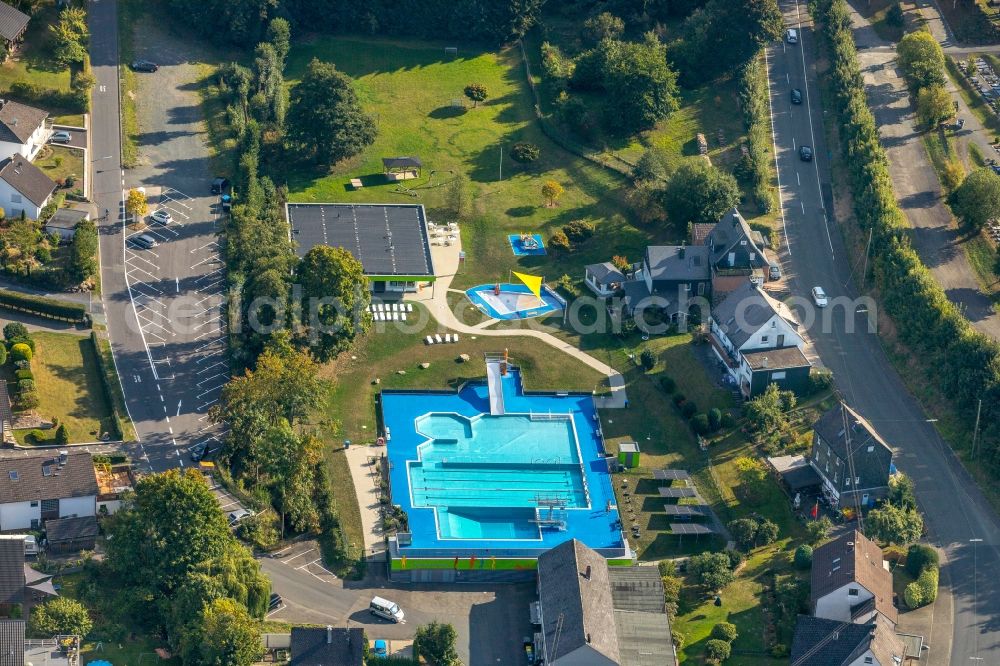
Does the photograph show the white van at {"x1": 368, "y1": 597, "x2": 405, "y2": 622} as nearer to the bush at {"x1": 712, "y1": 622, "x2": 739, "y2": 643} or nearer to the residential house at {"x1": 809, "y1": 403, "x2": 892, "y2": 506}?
the bush at {"x1": 712, "y1": 622, "x2": 739, "y2": 643}

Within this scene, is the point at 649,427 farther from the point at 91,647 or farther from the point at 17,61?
the point at 17,61

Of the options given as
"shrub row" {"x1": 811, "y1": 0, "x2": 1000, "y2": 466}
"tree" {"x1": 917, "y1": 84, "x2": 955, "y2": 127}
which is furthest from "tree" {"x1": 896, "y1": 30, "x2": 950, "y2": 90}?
"shrub row" {"x1": 811, "y1": 0, "x2": 1000, "y2": 466}

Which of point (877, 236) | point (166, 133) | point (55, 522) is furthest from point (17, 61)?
point (877, 236)

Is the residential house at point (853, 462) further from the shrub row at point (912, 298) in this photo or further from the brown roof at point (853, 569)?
the shrub row at point (912, 298)

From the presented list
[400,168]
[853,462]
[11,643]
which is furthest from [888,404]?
[11,643]

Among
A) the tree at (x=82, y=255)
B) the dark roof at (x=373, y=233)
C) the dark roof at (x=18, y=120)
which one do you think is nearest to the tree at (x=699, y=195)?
the dark roof at (x=373, y=233)
